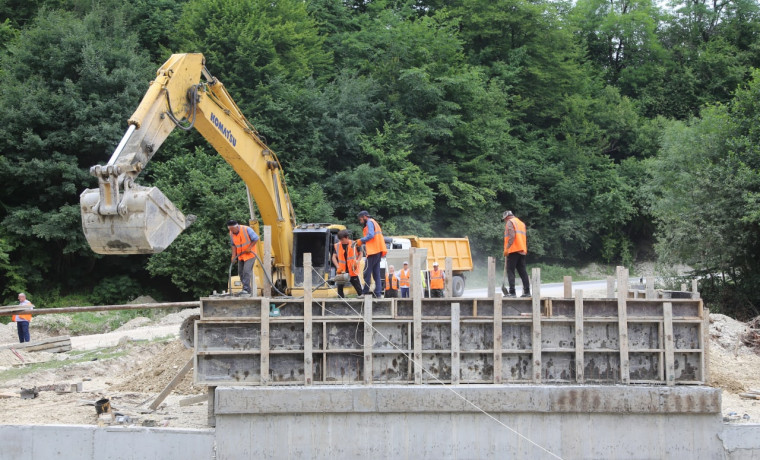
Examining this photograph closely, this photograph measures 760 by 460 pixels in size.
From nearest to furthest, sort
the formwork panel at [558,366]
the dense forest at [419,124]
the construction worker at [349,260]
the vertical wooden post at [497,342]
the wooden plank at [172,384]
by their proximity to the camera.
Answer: the vertical wooden post at [497,342]
the formwork panel at [558,366]
the wooden plank at [172,384]
the construction worker at [349,260]
the dense forest at [419,124]

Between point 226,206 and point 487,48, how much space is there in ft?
78.0

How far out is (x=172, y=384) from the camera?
473 inches

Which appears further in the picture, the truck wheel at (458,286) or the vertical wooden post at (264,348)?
the truck wheel at (458,286)

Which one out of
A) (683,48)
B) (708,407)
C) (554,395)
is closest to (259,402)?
(554,395)

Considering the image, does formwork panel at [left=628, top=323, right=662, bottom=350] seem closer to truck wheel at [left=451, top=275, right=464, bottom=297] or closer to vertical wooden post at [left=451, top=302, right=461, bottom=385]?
vertical wooden post at [left=451, top=302, right=461, bottom=385]

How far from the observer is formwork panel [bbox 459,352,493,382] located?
1111 centimetres

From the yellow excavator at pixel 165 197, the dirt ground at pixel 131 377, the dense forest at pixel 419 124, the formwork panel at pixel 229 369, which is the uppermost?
the dense forest at pixel 419 124

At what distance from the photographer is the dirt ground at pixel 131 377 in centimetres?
1241

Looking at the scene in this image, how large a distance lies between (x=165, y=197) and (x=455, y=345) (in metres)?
4.60

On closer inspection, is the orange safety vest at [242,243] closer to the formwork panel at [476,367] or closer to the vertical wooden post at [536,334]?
the formwork panel at [476,367]

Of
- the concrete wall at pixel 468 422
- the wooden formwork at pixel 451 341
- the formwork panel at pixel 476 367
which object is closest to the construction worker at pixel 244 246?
the wooden formwork at pixel 451 341

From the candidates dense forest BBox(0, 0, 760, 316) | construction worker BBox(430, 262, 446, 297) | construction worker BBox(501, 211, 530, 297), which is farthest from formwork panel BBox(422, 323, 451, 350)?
dense forest BBox(0, 0, 760, 316)

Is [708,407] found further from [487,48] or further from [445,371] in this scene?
[487,48]

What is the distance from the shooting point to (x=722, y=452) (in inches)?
436
